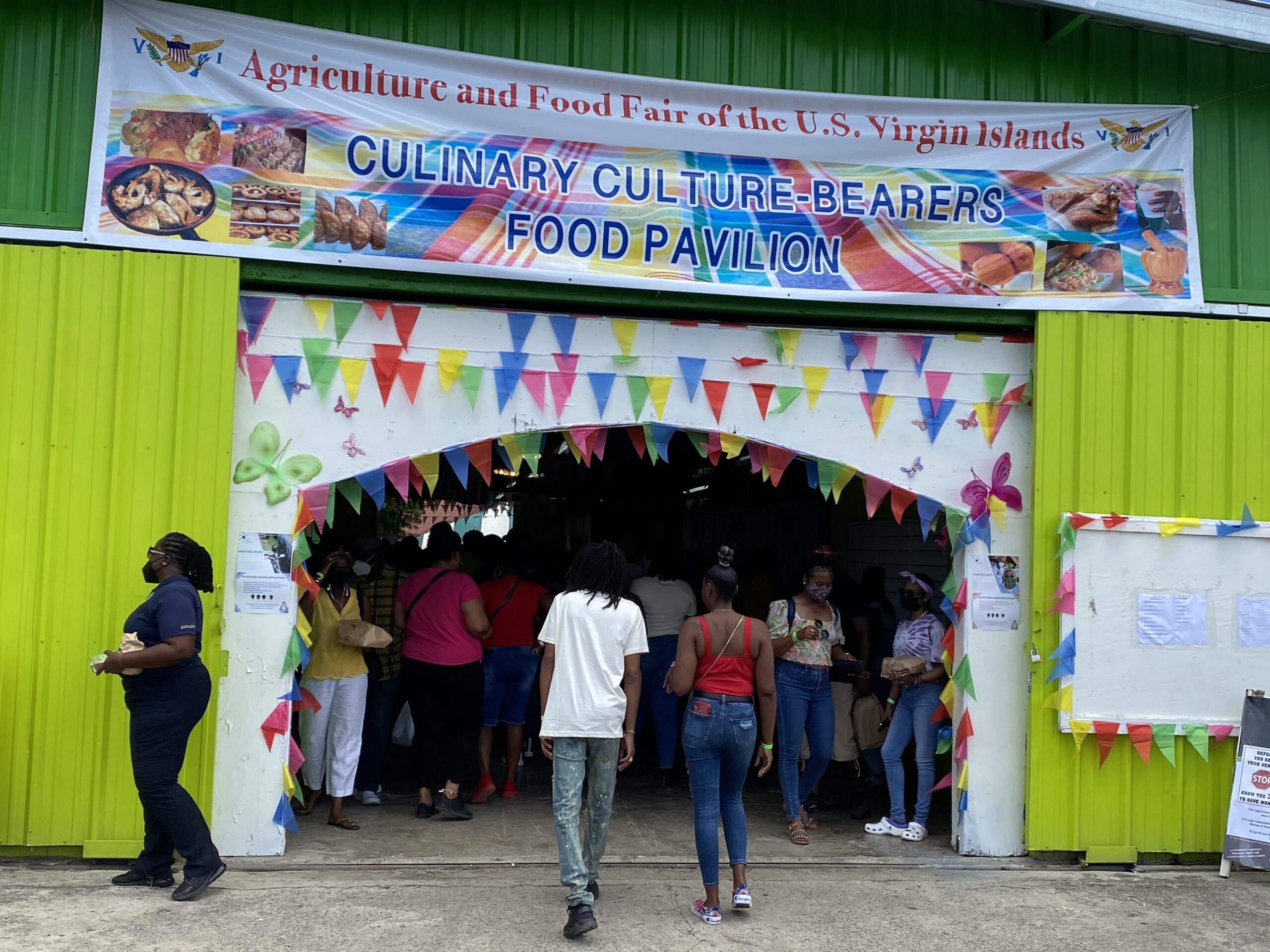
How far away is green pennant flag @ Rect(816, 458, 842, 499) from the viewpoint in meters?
6.56

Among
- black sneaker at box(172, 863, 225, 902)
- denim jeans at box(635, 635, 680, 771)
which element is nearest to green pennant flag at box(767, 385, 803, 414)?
denim jeans at box(635, 635, 680, 771)

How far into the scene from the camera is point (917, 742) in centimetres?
701

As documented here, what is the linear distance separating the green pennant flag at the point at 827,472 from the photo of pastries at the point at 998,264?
54.0 inches

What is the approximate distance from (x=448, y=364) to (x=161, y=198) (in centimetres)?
175

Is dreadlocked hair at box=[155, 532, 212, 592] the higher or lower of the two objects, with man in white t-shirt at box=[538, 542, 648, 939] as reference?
higher

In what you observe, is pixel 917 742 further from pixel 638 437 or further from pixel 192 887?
pixel 192 887

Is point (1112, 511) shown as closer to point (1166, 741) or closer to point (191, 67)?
point (1166, 741)

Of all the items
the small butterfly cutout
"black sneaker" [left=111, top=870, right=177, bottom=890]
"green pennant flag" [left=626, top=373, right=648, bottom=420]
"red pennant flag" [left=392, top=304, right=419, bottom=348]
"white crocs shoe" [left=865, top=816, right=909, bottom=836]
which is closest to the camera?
"black sneaker" [left=111, top=870, right=177, bottom=890]

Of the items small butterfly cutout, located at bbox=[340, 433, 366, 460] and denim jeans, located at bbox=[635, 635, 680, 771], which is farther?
denim jeans, located at bbox=[635, 635, 680, 771]

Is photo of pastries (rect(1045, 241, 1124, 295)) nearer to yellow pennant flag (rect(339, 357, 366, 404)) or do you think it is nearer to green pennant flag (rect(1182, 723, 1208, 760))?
green pennant flag (rect(1182, 723, 1208, 760))

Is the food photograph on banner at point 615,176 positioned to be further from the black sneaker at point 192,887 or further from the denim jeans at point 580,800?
the black sneaker at point 192,887

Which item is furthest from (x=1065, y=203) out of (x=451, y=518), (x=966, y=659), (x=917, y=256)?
(x=451, y=518)

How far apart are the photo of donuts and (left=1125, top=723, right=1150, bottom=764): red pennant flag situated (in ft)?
18.3

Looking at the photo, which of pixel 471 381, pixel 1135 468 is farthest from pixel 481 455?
pixel 1135 468
